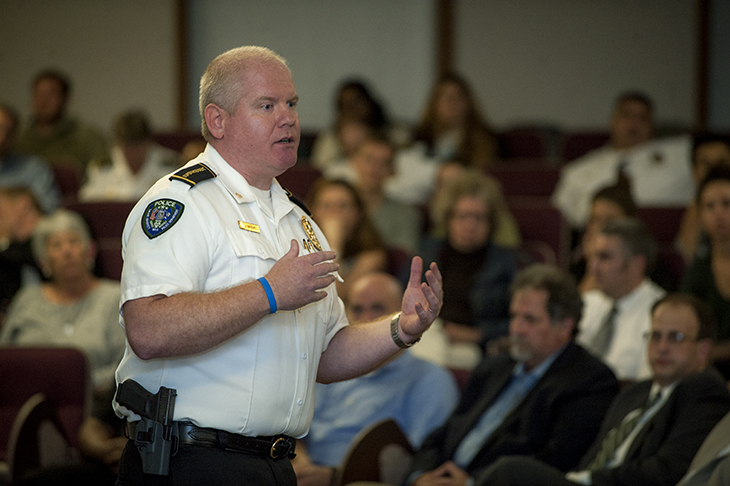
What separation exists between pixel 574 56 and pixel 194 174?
5.13 m

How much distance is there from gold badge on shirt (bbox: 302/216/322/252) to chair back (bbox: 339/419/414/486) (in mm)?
959

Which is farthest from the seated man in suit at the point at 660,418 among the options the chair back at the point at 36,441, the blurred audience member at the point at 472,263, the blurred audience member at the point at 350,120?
the blurred audience member at the point at 350,120

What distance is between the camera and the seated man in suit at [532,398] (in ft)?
8.65

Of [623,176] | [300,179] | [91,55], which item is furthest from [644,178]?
[91,55]

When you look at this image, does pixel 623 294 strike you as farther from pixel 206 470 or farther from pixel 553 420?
pixel 206 470

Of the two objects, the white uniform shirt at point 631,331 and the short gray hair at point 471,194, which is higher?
the short gray hair at point 471,194

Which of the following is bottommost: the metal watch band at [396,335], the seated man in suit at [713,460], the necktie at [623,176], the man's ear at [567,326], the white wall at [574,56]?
the seated man in suit at [713,460]

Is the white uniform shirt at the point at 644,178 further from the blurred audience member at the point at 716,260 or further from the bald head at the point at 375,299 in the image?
the bald head at the point at 375,299

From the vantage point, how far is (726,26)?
599 centimetres

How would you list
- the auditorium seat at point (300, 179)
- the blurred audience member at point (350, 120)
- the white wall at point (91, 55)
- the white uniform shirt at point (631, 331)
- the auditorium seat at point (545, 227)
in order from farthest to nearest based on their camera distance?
the white wall at point (91, 55), the blurred audience member at point (350, 120), the auditorium seat at point (300, 179), the auditorium seat at point (545, 227), the white uniform shirt at point (631, 331)

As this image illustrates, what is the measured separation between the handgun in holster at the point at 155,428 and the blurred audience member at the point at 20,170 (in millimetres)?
3973

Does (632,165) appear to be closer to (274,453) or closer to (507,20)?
(507,20)

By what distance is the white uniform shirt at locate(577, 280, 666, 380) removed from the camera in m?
3.23

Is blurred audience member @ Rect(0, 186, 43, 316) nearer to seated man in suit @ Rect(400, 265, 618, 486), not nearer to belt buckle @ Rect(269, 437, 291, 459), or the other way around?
seated man in suit @ Rect(400, 265, 618, 486)
